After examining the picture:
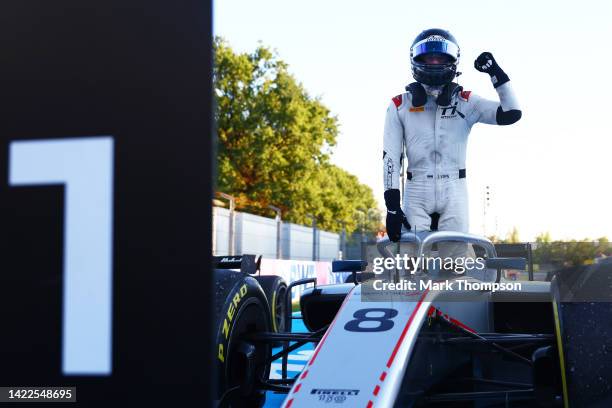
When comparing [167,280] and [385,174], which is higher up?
[385,174]

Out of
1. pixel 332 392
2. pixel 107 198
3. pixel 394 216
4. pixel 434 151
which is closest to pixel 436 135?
pixel 434 151

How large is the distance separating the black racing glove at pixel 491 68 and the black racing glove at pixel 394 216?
842 millimetres

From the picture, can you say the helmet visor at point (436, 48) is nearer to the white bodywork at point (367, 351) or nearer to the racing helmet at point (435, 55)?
the racing helmet at point (435, 55)

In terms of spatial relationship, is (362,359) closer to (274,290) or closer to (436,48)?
(436,48)

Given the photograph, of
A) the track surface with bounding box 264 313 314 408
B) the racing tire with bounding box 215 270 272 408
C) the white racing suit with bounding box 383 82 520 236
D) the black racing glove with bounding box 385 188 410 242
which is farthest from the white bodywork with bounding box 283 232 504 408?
the track surface with bounding box 264 313 314 408

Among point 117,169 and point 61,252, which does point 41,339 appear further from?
point 117,169

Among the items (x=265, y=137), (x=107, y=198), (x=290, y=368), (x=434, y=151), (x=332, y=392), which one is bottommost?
(x=290, y=368)

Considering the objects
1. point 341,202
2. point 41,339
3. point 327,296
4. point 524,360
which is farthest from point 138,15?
point 341,202

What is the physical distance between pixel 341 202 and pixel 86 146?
34634mm

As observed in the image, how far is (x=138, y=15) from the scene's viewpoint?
3.04 feet

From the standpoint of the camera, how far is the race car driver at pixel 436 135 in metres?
3.92

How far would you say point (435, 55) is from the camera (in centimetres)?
382

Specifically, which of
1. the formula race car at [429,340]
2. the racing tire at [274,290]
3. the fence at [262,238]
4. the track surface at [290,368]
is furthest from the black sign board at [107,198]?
the fence at [262,238]

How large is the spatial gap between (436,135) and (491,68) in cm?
49
